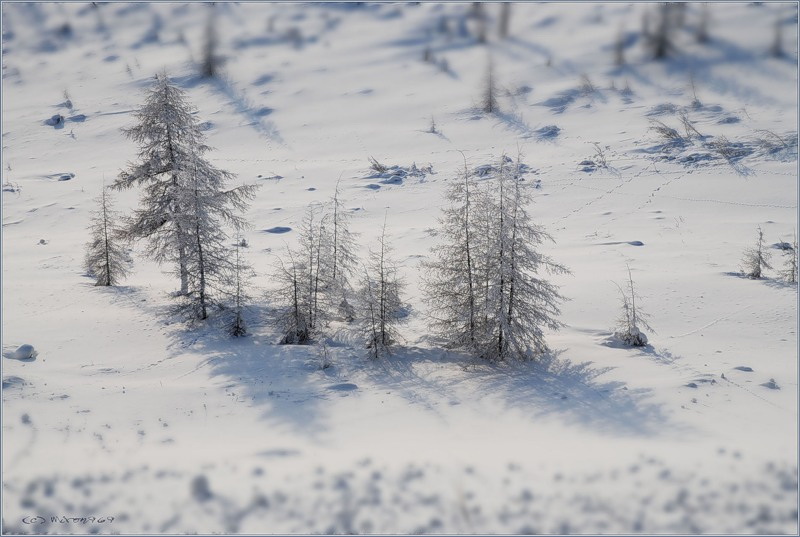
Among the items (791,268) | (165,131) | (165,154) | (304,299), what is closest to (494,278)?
(304,299)

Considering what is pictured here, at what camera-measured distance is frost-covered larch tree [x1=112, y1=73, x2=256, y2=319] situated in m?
16.2

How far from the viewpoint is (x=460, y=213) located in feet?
44.3

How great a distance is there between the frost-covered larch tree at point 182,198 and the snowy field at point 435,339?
1433 millimetres

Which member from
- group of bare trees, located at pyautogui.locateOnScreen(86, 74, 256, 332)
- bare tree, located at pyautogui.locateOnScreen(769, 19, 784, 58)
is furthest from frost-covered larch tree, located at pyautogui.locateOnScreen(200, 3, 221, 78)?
bare tree, located at pyautogui.locateOnScreen(769, 19, 784, 58)

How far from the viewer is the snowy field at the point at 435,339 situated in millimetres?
6453

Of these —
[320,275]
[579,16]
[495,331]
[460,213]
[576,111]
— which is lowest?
[495,331]

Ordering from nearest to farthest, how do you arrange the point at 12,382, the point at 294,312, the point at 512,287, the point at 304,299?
the point at 12,382 → the point at 512,287 → the point at 294,312 → the point at 304,299

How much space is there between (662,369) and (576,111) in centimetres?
2986

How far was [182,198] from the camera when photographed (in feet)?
52.7

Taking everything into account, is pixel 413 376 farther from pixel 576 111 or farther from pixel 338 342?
pixel 576 111

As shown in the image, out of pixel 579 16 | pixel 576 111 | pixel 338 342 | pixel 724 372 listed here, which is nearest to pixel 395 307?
pixel 338 342

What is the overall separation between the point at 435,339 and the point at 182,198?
8.54 metres

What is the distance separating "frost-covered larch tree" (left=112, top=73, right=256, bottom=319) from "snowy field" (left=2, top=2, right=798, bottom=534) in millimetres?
1433

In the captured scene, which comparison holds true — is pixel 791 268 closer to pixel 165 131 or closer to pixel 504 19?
pixel 165 131
